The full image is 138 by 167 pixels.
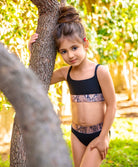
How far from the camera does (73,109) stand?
7.54 feet

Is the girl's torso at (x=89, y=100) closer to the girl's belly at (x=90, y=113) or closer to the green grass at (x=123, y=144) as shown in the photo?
the girl's belly at (x=90, y=113)

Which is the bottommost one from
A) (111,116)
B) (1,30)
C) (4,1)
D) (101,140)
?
(101,140)

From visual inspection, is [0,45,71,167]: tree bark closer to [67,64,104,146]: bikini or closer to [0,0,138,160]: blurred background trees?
[67,64,104,146]: bikini

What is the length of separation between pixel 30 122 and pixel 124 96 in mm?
11546

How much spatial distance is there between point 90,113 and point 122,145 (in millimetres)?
3285

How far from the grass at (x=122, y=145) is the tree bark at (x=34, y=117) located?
131 inches

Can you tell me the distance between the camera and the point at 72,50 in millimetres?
2100

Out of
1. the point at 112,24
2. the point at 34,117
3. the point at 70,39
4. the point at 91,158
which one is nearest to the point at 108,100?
the point at 91,158

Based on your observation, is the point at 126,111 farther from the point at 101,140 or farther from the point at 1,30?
the point at 101,140

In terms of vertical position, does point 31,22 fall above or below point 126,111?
above

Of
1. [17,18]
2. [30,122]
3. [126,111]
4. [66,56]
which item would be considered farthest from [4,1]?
[126,111]

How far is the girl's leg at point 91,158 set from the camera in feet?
6.49

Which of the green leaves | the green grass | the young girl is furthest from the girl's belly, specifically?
the green leaves

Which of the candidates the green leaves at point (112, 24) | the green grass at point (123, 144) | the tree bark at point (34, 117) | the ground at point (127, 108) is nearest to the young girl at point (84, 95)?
the tree bark at point (34, 117)
